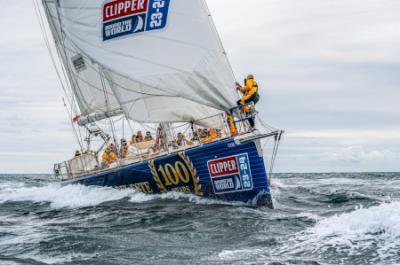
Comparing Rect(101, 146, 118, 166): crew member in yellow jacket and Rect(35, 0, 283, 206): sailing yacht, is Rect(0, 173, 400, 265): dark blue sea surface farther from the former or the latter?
Rect(101, 146, 118, 166): crew member in yellow jacket

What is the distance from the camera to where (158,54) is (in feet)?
44.3

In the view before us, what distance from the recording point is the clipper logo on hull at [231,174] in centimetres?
1266

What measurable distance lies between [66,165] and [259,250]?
12.7 m

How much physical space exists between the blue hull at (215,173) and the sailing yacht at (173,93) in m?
0.02

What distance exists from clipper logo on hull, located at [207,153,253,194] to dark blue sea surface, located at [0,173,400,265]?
410mm

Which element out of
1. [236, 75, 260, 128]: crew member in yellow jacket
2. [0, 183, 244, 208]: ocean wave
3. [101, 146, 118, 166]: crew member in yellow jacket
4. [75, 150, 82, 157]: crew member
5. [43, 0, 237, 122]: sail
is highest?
[43, 0, 237, 122]: sail

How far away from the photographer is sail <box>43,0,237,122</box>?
13.1m

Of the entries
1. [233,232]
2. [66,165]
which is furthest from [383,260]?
[66,165]

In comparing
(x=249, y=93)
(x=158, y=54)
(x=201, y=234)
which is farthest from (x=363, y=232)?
(x=158, y=54)

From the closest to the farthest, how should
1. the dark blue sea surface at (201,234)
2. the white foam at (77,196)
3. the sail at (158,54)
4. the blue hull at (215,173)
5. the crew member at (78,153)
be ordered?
the dark blue sea surface at (201,234), the blue hull at (215,173), the sail at (158,54), the white foam at (77,196), the crew member at (78,153)

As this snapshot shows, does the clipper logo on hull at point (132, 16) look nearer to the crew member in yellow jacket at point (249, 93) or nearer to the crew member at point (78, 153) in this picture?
the crew member in yellow jacket at point (249, 93)

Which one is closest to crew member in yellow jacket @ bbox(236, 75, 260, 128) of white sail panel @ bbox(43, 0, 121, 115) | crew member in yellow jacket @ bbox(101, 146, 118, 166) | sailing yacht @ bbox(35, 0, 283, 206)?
sailing yacht @ bbox(35, 0, 283, 206)

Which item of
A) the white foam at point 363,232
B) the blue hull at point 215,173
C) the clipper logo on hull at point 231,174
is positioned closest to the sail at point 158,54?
the blue hull at point 215,173

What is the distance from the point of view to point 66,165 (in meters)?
19.2
